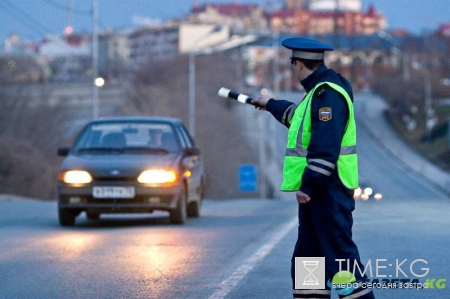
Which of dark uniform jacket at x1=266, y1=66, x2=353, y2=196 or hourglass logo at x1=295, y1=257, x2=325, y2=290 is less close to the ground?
dark uniform jacket at x1=266, y1=66, x2=353, y2=196

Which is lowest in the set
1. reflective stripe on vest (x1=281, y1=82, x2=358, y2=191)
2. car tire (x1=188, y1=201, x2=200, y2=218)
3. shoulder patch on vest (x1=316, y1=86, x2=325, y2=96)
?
car tire (x1=188, y1=201, x2=200, y2=218)

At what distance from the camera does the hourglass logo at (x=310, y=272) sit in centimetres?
640

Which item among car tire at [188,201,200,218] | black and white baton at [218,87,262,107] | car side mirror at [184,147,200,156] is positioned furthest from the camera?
car tire at [188,201,200,218]

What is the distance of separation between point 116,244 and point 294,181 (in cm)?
613

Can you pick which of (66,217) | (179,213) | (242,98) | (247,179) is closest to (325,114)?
(242,98)

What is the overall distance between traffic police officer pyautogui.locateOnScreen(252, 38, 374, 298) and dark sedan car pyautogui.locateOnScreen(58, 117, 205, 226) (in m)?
8.59

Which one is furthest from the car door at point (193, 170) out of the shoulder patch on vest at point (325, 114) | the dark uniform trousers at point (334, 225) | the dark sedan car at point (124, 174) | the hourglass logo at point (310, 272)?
the shoulder patch on vest at point (325, 114)

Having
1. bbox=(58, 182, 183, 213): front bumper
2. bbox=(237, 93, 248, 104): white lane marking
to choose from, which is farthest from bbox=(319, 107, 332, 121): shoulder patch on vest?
bbox=(58, 182, 183, 213): front bumper

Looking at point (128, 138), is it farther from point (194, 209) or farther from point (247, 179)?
point (247, 179)

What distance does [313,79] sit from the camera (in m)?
6.46

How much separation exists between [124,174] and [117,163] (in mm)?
268

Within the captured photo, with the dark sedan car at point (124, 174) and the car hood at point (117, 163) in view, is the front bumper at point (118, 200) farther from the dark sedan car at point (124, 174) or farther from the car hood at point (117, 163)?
the car hood at point (117, 163)

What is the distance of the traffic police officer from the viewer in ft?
20.3

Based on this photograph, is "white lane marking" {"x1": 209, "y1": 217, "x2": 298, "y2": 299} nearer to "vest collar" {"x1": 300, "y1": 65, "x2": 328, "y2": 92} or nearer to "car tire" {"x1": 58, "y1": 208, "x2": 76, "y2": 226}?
"vest collar" {"x1": 300, "y1": 65, "x2": 328, "y2": 92}
